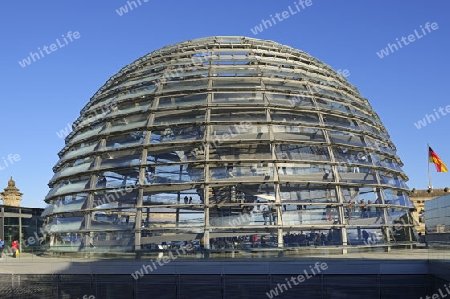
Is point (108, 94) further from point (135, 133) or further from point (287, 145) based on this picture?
point (287, 145)

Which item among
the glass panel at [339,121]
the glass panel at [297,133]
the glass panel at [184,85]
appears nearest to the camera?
the glass panel at [297,133]

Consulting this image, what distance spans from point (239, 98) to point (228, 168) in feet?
15.6

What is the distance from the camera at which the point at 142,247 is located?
2409 cm

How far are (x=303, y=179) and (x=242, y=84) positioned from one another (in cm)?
722

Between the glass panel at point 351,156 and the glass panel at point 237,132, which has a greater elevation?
the glass panel at point 237,132

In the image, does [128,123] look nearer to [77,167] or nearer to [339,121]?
[77,167]

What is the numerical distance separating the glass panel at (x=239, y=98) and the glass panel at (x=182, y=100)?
2.56 ft

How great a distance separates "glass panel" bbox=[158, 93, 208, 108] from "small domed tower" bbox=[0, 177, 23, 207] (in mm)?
57852

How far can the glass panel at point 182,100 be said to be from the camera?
27972 millimetres

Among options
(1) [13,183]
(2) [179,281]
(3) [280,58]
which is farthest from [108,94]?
(1) [13,183]

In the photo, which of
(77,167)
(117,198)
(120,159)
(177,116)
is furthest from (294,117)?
Result: (77,167)

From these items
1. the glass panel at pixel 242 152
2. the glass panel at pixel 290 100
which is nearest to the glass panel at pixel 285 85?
the glass panel at pixel 290 100

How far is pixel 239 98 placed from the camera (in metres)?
28.5

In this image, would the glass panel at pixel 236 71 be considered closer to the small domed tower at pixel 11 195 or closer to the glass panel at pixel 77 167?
the glass panel at pixel 77 167
